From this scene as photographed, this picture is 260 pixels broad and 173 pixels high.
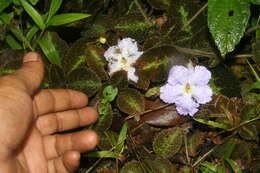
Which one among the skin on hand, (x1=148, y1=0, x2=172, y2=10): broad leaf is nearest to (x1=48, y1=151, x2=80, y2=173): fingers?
the skin on hand

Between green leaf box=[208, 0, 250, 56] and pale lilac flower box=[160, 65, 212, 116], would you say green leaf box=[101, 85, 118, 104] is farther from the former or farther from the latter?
green leaf box=[208, 0, 250, 56]

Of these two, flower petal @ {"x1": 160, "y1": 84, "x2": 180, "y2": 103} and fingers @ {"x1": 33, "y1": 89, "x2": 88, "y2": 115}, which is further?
flower petal @ {"x1": 160, "y1": 84, "x2": 180, "y2": 103}

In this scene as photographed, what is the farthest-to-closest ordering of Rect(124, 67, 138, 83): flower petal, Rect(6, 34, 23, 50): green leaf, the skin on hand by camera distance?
Rect(6, 34, 23, 50): green leaf → Rect(124, 67, 138, 83): flower petal → the skin on hand

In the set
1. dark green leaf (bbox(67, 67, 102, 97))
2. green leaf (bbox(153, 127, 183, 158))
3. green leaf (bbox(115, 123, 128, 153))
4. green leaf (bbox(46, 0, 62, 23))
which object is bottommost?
green leaf (bbox(153, 127, 183, 158))

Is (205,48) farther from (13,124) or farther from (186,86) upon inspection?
(13,124)

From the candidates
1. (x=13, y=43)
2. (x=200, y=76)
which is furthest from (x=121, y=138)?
(x=13, y=43)

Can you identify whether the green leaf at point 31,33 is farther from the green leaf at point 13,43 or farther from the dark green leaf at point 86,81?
the dark green leaf at point 86,81

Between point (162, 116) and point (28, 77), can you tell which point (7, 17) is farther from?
point (162, 116)
